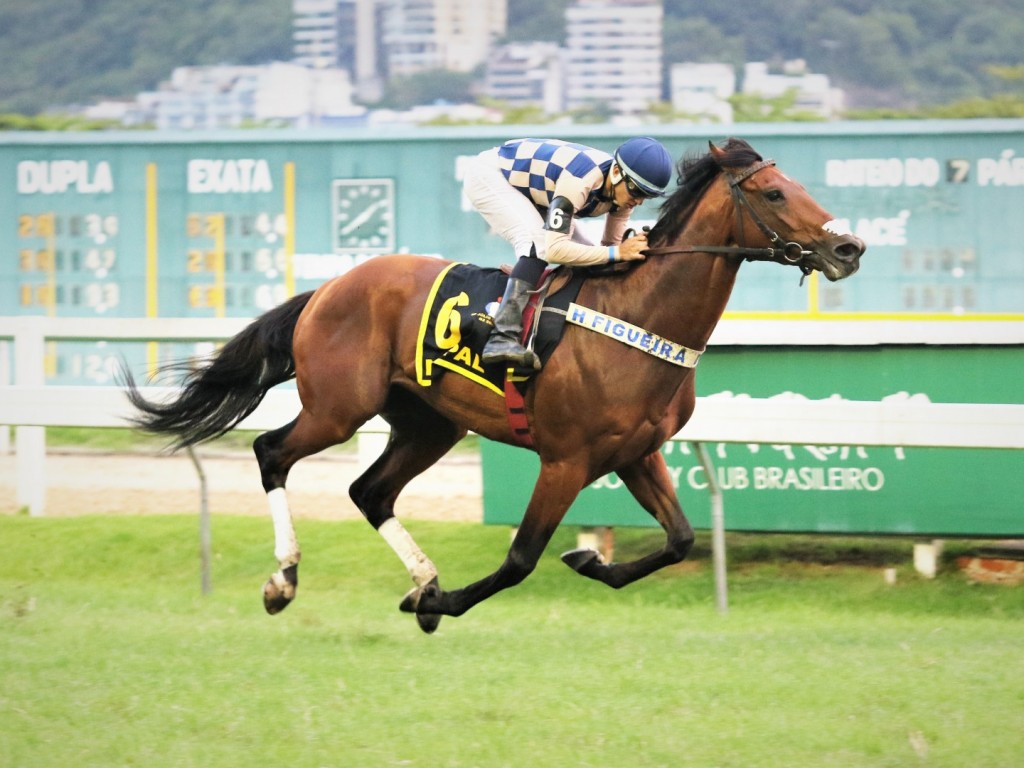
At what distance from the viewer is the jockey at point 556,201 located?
533 centimetres

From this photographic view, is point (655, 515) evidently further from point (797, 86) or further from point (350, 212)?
point (797, 86)

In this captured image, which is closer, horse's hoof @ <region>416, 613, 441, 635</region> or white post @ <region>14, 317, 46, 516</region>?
horse's hoof @ <region>416, 613, 441, 635</region>

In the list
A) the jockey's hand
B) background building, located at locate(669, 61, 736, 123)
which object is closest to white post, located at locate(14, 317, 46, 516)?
the jockey's hand

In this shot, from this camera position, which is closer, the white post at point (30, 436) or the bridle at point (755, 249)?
the bridle at point (755, 249)

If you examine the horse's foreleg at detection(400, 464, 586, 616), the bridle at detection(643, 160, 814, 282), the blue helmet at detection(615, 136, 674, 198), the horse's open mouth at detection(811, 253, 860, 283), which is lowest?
the horse's foreleg at detection(400, 464, 586, 616)

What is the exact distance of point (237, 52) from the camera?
32219 mm

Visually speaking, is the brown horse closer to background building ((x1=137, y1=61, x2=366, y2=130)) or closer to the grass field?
the grass field

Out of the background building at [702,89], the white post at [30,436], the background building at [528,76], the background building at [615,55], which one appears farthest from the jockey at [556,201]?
the background building at [528,76]

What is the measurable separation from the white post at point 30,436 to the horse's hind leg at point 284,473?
321 cm

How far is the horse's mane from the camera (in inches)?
208

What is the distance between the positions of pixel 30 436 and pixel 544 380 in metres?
4.52

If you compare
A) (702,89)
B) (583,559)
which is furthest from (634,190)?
(702,89)

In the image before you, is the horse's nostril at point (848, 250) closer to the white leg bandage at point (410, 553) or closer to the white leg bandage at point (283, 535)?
the white leg bandage at point (410, 553)

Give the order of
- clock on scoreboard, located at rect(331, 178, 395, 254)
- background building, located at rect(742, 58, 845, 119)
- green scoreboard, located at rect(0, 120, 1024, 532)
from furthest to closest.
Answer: background building, located at rect(742, 58, 845, 119) < clock on scoreboard, located at rect(331, 178, 395, 254) < green scoreboard, located at rect(0, 120, 1024, 532)
